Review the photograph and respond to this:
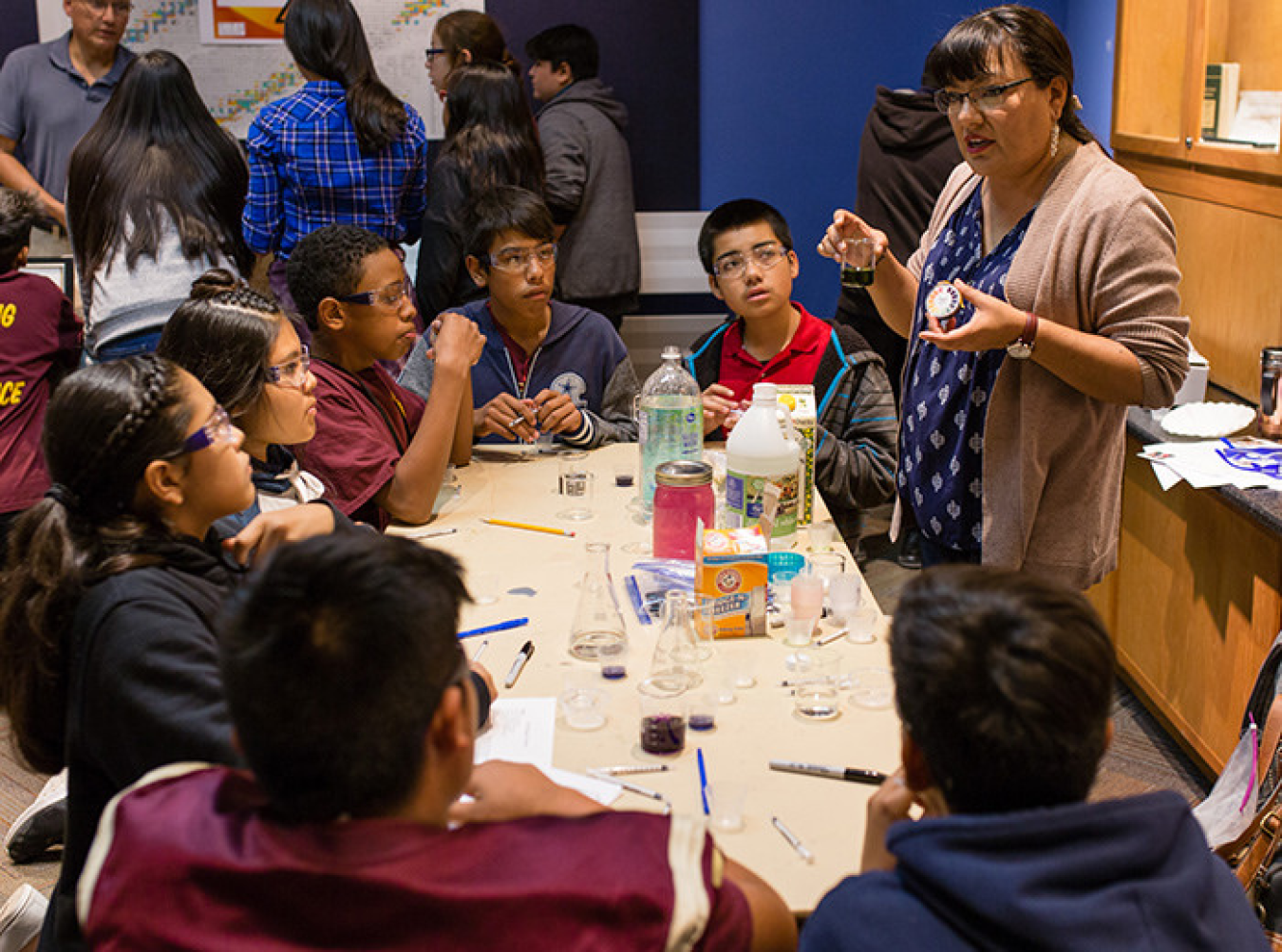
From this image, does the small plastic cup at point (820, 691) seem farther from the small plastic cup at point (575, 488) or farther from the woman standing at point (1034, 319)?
the small plastic cup at point (575, 488)

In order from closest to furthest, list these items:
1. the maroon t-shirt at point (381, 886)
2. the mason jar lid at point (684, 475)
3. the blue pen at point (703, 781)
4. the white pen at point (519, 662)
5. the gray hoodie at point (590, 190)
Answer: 1. the maroon t-shirt at point (381, 886)
2. the blue pen at point (703, 781)
3. the white pen at point (519, 662)
4. the mason jar lid at point (684, 475)
5. the gray hoodie at point (590, 190)

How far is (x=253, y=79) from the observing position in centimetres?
518

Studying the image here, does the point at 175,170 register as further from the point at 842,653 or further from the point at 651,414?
the point at 842,653

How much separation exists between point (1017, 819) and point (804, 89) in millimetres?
4262

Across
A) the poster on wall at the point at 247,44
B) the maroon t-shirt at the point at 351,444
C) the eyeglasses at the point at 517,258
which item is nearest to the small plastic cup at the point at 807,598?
the maroon t-shirt at the point at 351,444

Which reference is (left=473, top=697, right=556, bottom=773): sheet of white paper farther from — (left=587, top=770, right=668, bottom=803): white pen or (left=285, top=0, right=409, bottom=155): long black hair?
(left=285, top=0, right=409, bottom=155): long black hair

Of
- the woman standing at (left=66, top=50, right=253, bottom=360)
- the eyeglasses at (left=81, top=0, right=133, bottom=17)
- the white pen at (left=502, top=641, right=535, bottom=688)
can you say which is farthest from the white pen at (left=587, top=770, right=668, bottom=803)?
the eyeglasses at (left=81, top=0, right=133, bottom=17)

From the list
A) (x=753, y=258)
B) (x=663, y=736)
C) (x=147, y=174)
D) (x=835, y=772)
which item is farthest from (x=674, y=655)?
(x=147, y=174)

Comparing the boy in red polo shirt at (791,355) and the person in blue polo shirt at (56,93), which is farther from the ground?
the person in blue polo shirt at (56,93)

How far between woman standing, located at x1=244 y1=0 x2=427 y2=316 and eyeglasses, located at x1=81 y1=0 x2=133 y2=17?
0.90 meters

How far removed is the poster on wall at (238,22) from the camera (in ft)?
16.8

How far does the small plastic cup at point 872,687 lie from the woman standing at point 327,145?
2.58 meters

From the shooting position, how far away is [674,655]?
1.88m

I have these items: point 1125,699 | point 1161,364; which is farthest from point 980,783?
point 1125,699
